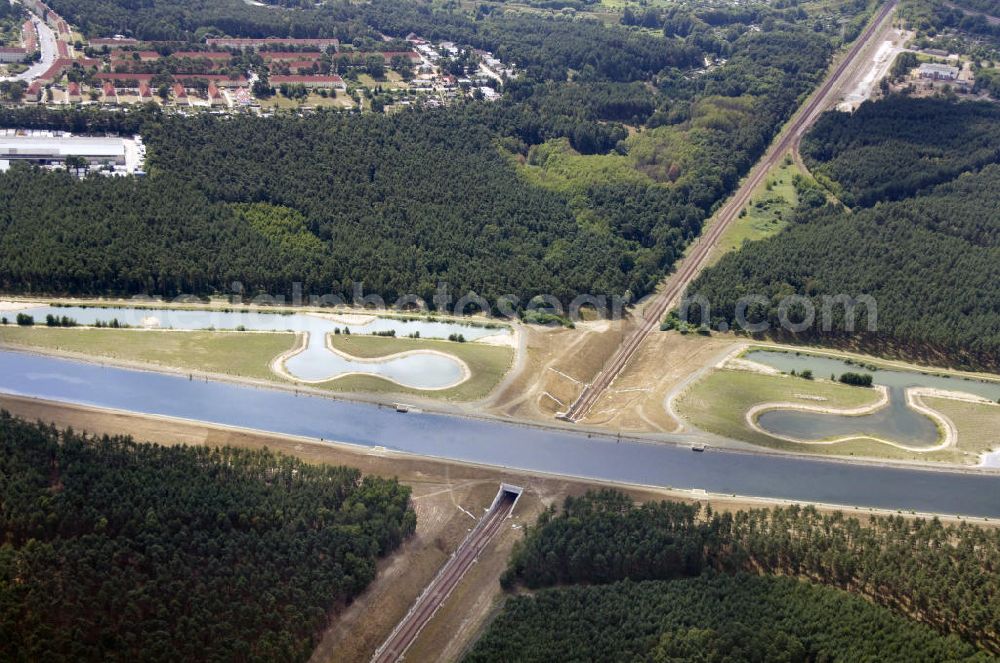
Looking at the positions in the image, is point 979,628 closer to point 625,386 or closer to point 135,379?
point 625,386

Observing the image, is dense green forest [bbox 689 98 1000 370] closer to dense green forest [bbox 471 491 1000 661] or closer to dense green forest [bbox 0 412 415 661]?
dense green forest [bbox 471 491 1000 661]

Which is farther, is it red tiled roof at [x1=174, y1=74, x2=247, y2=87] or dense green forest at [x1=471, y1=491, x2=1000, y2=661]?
red tiled roof at [x1=174, y1=74, x2=247, y2=87]

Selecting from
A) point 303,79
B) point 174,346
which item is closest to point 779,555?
point 174,346

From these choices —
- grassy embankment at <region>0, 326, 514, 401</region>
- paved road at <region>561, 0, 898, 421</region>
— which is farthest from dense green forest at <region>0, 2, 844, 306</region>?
grassy embankment at <region>0, 326, 514, 401</region>

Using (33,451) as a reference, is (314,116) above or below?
above

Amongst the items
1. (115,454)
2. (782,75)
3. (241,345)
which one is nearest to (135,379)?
(241,345)

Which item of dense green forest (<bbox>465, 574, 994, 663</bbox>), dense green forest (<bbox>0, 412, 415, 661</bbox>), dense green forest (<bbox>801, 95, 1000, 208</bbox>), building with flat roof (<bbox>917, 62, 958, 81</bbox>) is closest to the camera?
dense green forest (<bbox>0, 412, 415, 661</bbox>)
